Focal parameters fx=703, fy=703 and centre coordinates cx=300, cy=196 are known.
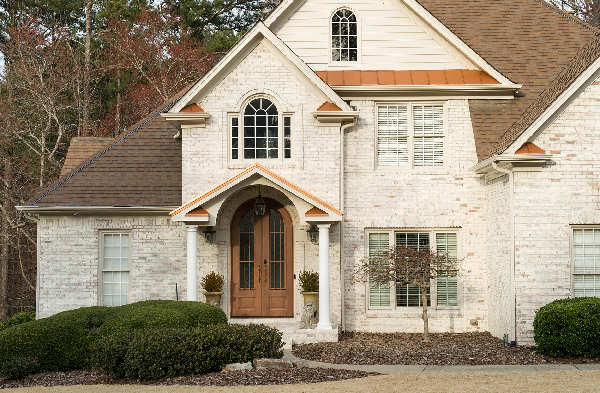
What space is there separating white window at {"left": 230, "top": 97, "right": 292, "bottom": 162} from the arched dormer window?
2.40 metres

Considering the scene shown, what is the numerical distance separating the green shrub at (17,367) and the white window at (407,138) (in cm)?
880

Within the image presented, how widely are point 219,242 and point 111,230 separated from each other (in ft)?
A: 8.72

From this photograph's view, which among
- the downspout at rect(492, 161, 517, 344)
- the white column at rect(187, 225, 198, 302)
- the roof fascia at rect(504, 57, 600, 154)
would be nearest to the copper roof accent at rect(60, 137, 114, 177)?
the white column at rect(187, 225, 198, 302)

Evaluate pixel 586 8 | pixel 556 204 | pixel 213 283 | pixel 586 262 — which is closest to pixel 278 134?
pixel 213 283

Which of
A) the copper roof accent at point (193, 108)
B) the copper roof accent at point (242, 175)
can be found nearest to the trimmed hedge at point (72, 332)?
the copper roof accent at point (242, 175)

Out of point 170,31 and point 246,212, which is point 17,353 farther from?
point 170,31

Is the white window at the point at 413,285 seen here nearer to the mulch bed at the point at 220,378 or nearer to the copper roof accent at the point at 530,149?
the copper roof accent at the point at 530,149

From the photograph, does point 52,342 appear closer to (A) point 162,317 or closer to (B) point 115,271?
(A) point 162,317

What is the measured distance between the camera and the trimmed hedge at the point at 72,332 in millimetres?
11805

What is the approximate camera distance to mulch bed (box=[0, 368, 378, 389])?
408 inches

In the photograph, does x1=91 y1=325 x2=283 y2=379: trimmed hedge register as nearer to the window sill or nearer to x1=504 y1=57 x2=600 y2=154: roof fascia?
the window sill

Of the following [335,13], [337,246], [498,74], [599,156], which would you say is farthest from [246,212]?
[599,156]

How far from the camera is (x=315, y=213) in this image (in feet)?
49.3

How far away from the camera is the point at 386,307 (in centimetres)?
1639
